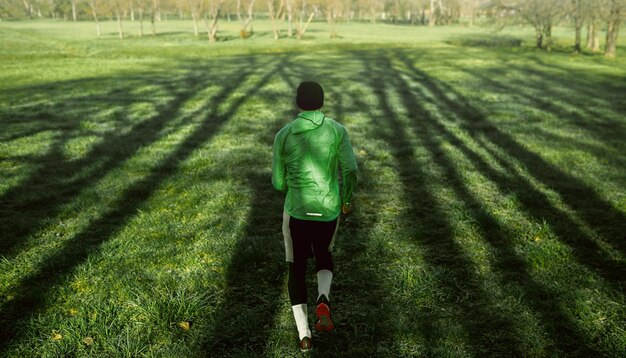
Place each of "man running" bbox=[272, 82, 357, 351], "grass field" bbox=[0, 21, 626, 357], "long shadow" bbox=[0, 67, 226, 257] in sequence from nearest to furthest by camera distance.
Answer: "man running" bbox=[272, 82, 357, 351] → "grass field" bbox=[0, 21, 626, 357] → "long shadow" bbox=[0, 67, 226, 257]

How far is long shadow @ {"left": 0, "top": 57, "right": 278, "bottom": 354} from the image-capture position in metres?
4.47

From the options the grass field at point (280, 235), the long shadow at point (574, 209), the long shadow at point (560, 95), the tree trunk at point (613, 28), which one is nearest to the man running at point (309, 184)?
the grass field at point (280, 235)

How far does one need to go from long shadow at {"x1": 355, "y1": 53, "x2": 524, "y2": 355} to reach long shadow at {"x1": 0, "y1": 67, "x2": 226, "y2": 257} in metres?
5.24

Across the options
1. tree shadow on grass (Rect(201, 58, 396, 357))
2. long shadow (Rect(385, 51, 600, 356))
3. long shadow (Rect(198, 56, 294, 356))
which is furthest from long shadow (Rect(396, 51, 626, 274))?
long shadow (Rect(198, 56, 294, 356))

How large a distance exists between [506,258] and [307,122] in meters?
3.44

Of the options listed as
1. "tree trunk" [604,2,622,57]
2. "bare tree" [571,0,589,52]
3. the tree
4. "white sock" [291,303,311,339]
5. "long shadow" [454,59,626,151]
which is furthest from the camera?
the tree

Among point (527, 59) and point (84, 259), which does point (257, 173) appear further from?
point (527, 59)

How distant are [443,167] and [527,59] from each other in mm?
28858

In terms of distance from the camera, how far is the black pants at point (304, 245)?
3.82 metres

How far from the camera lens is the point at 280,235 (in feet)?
20.7

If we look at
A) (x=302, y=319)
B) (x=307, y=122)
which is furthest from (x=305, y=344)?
(x=307, y=122)

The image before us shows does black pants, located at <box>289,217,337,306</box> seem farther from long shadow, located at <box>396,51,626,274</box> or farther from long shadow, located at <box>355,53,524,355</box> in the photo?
long shadow, located at <box>396,51,626,274</box>

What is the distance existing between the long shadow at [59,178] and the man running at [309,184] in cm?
407

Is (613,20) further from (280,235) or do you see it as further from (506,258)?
(280,235)
